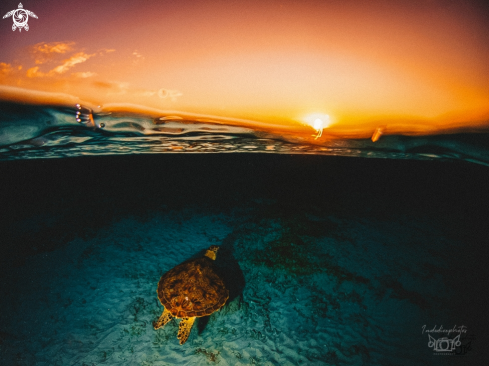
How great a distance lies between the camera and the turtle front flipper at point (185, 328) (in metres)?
3.68

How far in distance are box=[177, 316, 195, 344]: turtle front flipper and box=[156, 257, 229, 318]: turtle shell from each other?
1.32ft

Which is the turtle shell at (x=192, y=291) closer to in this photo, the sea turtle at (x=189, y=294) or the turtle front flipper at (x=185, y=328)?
the sea turtle at (x=189, y=294)

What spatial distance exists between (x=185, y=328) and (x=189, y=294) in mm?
793

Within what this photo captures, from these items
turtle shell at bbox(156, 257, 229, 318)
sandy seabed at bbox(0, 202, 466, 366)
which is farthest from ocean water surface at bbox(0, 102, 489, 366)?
turtle shell at bbox(156, 257, 229, 318)

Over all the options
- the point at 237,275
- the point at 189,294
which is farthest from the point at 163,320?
the point at 237,275

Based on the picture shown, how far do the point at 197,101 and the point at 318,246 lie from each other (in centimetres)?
592

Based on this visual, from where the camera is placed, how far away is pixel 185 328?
380cm

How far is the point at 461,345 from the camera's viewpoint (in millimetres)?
3957

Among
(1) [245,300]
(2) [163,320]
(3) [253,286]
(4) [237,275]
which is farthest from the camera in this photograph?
(4) [237,275]

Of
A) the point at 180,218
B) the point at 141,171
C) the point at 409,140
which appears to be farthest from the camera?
the point at 141,171

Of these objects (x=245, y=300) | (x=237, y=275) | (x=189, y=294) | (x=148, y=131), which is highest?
(x=148, y=131)

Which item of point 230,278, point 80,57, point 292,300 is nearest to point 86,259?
point 230,278

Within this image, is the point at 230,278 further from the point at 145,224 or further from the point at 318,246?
the point at 145,224

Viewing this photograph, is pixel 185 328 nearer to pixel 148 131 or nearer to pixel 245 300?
pixel 245 300
